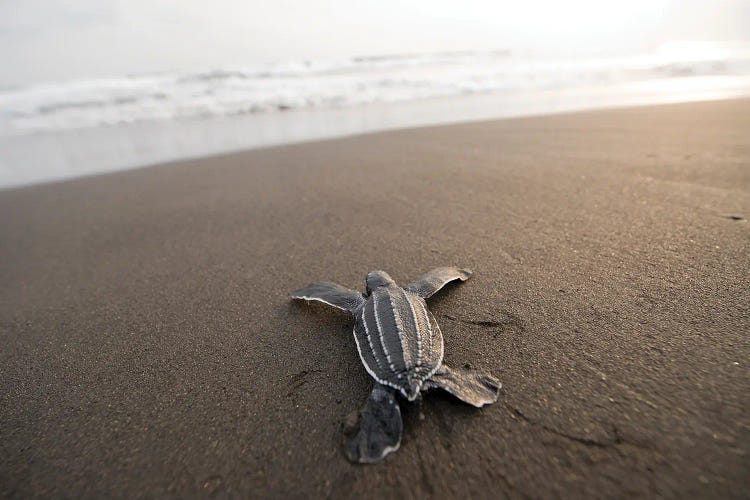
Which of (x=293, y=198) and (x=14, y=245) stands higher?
(x=293, y=198)

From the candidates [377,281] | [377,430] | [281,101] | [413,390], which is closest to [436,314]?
[377,281]

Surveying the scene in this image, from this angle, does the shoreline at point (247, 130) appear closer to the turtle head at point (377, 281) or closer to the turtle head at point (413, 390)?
the turtle head at point (377, 281)

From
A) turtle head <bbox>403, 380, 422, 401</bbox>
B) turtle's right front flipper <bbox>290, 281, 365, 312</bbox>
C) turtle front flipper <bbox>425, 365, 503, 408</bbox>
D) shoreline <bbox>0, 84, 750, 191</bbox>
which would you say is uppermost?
turtle head <bbox>403, 380, 422, 401</bbox>

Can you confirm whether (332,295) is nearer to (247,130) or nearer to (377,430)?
(377,430)

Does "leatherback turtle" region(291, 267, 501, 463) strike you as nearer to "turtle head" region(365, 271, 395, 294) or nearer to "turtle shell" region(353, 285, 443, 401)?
"turtle shell" region(353, 285, 443, 401)

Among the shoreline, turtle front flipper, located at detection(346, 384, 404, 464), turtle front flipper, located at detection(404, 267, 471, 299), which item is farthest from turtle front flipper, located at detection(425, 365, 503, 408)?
the shoreline

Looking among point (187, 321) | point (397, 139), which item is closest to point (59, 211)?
point (187, 321)

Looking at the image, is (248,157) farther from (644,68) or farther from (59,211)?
(644,68)
